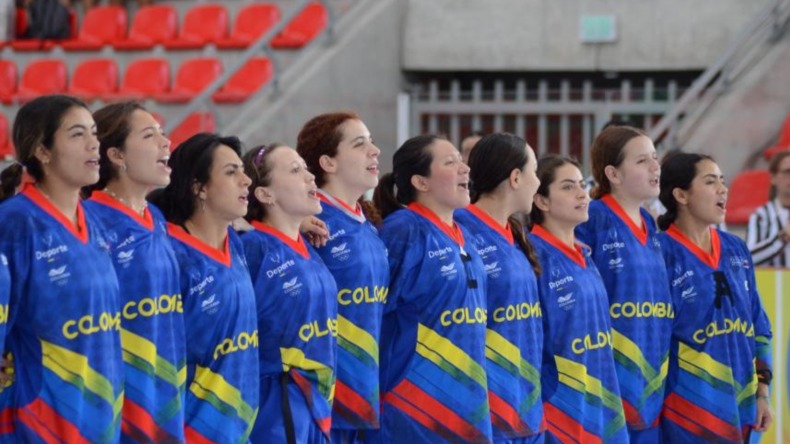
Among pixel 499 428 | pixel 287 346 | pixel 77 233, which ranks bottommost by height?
pixel 499 428

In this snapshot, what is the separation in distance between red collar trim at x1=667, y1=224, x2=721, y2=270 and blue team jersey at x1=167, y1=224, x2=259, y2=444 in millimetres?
2212

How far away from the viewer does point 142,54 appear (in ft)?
43.3

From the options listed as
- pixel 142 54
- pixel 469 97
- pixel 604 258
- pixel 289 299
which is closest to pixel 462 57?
→ pixel 469 97

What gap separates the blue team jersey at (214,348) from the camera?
16.0 ft

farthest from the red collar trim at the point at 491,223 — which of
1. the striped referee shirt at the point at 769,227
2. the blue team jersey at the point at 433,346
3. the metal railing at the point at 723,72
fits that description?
the metal railing at the point at 723,72

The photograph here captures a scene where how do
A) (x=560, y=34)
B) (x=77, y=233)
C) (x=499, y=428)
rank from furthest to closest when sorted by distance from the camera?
(x=560, y=34)
(x=499, y=428)
(x=77, y=233)

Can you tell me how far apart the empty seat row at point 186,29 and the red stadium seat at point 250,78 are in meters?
0.25

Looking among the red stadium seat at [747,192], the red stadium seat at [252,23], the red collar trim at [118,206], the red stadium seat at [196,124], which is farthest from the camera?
the red stadium seat at [252,23]

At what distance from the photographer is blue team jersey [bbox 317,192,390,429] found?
5.41m

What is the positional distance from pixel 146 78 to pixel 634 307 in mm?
7238

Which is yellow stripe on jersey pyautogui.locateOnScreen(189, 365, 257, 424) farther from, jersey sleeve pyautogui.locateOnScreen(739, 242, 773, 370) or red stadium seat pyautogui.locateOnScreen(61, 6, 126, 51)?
red stadium seat pyautogui.locateOnScreen(61, 6, 126, 51)

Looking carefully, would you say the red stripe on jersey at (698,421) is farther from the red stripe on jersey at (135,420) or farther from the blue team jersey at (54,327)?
the blue team jersey at (54,327)

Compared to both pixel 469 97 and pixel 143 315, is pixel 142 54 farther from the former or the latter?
pixel 143 315

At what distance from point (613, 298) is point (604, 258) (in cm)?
16
